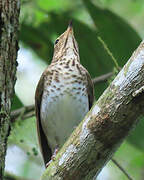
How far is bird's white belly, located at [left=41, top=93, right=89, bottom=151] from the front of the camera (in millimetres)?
3906

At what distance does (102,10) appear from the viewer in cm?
457

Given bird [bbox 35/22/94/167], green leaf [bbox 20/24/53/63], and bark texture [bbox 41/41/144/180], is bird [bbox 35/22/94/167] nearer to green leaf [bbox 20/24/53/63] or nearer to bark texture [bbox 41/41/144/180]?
green leaf [bbox 20/24/53/63]

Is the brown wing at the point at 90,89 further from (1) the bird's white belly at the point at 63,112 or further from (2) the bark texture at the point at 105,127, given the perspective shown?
(2) the bark texture at the point at 105,127

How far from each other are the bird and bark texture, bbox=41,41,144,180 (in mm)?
1280

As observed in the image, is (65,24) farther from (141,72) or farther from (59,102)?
(141,72)

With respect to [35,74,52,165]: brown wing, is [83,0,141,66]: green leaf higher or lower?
higher

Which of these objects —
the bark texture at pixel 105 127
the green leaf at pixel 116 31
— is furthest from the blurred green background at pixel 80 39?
the bark texture at pixel 105 127

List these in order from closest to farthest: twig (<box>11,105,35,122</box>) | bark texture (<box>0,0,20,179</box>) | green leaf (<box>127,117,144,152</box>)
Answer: bark texture (<box>0,0,20,179</box>) → twig (<box>11,105,35,122</box>) → green leaf (<box>127,117,144,152</box>)

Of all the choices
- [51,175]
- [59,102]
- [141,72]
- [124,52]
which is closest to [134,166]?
[124,52]

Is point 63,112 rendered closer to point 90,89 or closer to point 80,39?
point 90,89

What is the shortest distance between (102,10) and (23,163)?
2.29m

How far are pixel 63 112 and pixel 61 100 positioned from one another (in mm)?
100

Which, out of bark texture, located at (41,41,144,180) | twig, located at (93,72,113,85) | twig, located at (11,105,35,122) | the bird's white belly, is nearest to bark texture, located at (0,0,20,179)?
bark texture, located at (41,41,144,180)

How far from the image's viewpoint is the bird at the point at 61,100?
3.91 meters
